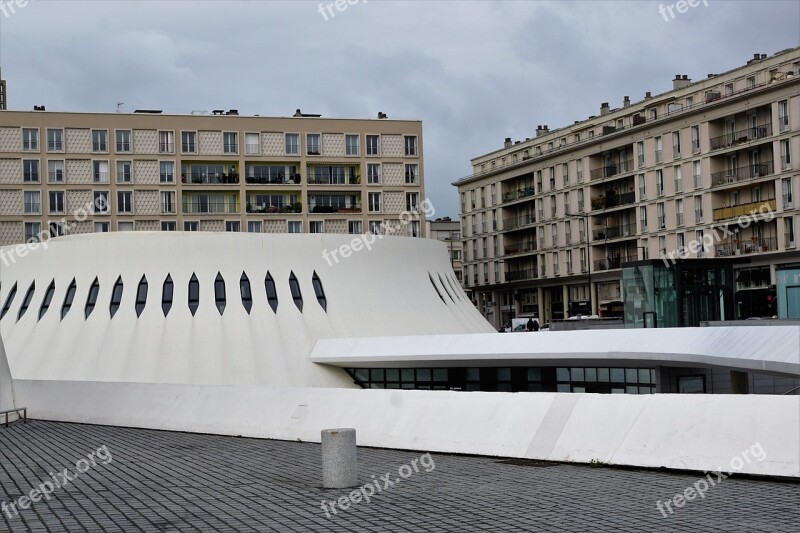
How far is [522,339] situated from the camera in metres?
34.9

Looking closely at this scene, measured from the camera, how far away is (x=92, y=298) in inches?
1922

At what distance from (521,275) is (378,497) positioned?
268 ft

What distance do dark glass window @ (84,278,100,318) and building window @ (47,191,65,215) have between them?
1199 inches

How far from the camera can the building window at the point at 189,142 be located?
7894 centimetres

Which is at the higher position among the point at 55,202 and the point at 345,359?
the point at 55,202

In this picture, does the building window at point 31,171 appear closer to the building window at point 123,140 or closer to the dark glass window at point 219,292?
the building window at point 123,140

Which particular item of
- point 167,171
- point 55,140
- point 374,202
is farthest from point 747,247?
point 55,140

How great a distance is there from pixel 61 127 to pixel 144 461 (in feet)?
213

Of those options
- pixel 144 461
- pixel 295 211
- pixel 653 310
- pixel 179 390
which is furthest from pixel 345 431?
pixel 295 211

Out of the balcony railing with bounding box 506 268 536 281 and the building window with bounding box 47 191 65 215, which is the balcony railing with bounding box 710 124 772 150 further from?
the building window with bounding box 47 191 65 215

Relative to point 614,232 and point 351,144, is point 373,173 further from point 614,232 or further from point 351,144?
point 614,232

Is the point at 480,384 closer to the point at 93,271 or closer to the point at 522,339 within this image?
the point at 522,339

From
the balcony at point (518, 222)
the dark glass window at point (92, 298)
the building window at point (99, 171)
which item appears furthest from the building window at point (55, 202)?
the balcony at point (518, 222)

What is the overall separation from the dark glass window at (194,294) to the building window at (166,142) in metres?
32.7
